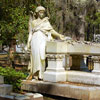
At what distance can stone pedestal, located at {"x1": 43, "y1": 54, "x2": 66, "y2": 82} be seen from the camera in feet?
26.0

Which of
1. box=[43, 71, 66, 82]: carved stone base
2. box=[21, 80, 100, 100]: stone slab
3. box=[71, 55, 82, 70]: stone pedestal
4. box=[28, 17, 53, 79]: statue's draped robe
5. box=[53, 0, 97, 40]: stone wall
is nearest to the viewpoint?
box=[21, 80, 100, 100]: stone slab

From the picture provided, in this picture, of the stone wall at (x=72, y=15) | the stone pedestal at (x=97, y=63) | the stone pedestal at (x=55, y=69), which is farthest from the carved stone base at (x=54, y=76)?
the stone wall at (x=72, y=15)

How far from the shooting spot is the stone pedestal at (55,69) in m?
7.94

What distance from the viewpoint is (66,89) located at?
743cm

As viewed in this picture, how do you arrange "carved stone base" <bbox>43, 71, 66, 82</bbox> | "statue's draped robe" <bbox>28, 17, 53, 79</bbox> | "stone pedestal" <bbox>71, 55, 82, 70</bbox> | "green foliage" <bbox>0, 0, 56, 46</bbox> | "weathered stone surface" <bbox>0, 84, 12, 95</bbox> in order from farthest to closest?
"green foliage" <bbox>0, 0, 56, 46</bbox>, "stone pedestal" <bbox>71, 55, 82, 70</bbox>, "statue's draped robe" <bbox>28, 17, 53, 79</bbox>, "carved stone base" <bbox>43, 71, 66, 82</bbox>, "weathered stone surface" <bbox>0, 84, 12, 95</bbox>

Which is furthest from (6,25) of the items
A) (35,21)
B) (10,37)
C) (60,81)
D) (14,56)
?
(60,81)

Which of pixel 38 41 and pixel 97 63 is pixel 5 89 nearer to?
pixel 38 41

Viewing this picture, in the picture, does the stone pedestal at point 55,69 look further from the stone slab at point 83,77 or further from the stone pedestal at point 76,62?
the stone pedestal at point 76,62

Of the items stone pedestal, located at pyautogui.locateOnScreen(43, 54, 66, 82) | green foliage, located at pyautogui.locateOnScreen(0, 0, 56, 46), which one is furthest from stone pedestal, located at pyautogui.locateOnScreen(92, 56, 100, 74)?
green foliage, located at pyautogui.locateOnScreen(0, 0, 56, 46)

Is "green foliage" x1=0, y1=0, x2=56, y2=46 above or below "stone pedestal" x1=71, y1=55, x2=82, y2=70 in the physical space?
above

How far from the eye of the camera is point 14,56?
20188 mm

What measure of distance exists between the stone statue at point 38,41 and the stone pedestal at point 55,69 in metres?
0.28

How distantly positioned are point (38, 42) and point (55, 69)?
0.92 m

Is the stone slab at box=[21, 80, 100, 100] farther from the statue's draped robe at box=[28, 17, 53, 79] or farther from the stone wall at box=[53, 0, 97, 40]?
the stone wall at box=[53, 0, 97, 40]
